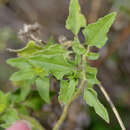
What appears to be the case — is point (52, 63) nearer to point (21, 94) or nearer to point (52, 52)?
point (52, 52)

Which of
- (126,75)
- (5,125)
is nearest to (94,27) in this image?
(5,125)

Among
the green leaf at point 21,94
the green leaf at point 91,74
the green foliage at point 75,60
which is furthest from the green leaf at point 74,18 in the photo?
the green leaf at point 21,94

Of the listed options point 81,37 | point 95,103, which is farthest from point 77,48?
point 81,37

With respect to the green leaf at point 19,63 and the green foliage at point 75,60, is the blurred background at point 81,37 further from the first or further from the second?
the green foliage at point 75,60

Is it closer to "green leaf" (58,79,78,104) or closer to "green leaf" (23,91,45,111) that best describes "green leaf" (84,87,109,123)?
"green leaf" (58,79,78,104)

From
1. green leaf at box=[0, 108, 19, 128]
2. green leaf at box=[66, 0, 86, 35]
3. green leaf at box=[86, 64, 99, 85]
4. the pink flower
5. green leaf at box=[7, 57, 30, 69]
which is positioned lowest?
the pink flower

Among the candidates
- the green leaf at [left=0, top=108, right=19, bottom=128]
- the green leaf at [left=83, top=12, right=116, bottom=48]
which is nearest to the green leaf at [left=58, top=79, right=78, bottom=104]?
the green leaf at [left=83, top=12, right=116, bottom=48]
